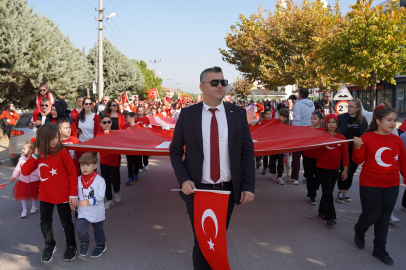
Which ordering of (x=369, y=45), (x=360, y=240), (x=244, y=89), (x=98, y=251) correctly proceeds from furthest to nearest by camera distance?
(x=244, y=89) < (x=369, y=45) < (x=360, y=240) < (x=98, y=251)

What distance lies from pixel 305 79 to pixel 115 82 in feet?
92.5

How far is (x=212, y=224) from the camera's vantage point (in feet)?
9.63

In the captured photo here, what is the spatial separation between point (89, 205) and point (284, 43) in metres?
22.0

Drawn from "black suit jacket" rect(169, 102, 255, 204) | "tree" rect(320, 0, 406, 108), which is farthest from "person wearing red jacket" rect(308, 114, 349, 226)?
"tree" rect(320, 0, 406, 108)

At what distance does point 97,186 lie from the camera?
422 cm

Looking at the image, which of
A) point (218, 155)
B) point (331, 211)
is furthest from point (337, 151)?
point (218, 155)

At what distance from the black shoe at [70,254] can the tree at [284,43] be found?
18.8 m

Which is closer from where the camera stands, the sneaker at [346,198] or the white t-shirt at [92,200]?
the white t-shirt at [92,200]

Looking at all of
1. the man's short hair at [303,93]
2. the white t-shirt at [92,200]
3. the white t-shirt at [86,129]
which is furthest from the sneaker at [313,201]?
the white t-shirt at [86,129]

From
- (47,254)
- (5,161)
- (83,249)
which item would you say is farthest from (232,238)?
(5,161)

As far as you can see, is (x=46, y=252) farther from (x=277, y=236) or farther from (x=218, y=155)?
(x=277, y=236)

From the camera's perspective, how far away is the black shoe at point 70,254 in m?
4.12

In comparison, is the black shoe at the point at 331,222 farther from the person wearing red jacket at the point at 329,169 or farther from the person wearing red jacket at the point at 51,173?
the person wearing red jacket at the point at 51,173

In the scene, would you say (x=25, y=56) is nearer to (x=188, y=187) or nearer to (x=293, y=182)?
(x=293, y=182)
